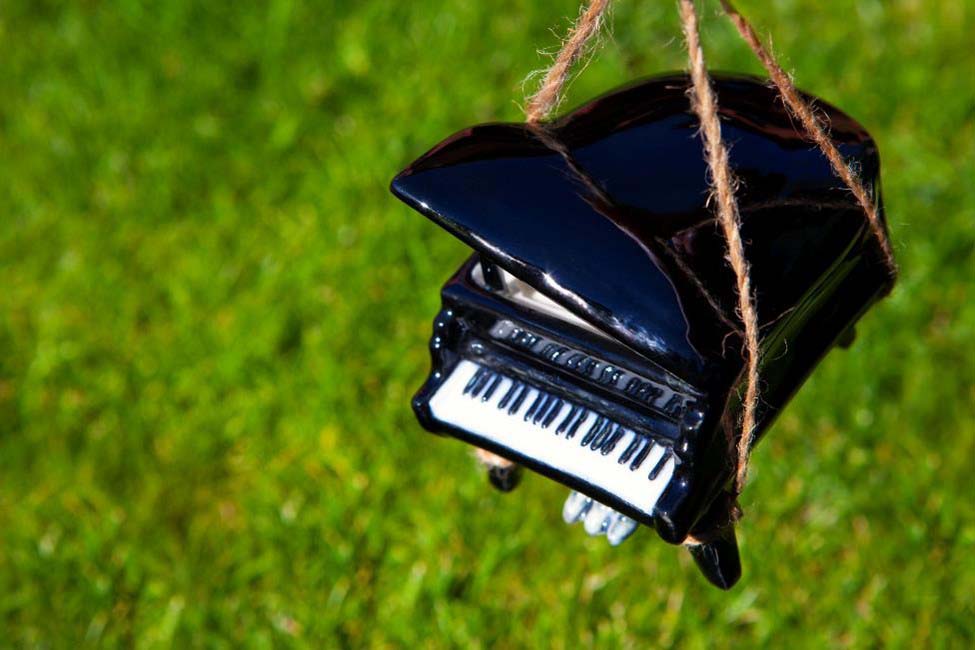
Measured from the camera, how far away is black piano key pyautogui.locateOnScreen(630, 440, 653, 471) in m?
1.96

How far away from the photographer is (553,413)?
208 cm

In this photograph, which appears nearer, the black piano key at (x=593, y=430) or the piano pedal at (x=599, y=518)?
the black piano key at (x=593, y=430)

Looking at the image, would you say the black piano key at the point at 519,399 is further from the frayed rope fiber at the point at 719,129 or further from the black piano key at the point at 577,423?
the frayed rope fiber at the point at 719,129

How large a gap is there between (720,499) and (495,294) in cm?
54

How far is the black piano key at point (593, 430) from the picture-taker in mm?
2025

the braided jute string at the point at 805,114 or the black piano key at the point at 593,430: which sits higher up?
the braided jute string at the point at 805,114

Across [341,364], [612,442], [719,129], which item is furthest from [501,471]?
[341,364]

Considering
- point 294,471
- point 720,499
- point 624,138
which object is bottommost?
point 294,471

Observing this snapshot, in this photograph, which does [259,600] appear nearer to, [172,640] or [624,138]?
[172,640]

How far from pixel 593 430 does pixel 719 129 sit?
60cm

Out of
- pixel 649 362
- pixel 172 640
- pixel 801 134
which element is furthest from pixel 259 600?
pixel 801 134

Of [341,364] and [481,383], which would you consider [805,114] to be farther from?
[341,364]

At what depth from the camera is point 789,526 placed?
318cm

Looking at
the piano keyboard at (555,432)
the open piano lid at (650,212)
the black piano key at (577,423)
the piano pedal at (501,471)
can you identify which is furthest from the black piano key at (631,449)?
the piano pedal at (501,471)
